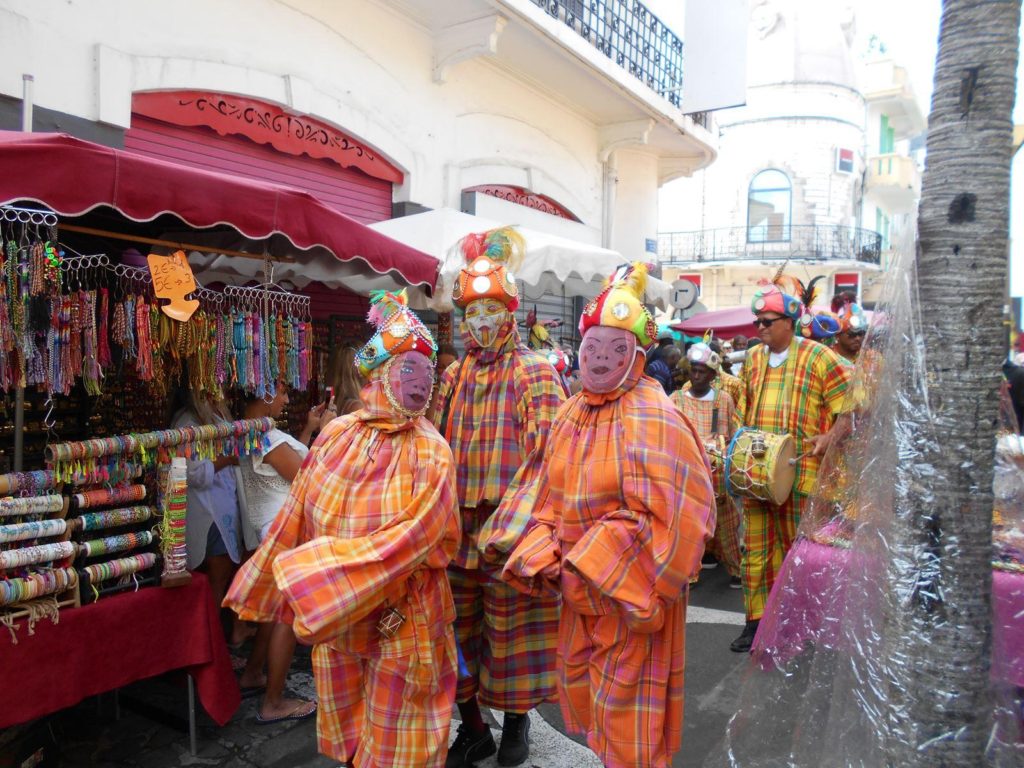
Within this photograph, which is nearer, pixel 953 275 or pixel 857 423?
pixel 953 275

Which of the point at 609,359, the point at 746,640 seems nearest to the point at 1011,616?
the point at 609,359

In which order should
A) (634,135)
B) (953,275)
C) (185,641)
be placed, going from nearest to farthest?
(953,275)
(185,641)
(634,135)

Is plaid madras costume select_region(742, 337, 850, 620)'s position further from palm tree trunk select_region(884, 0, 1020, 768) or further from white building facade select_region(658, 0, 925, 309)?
white building facade select_region(658, 0, 925, 309)

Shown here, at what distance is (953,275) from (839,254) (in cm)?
2220

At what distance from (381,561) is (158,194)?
1839 mm

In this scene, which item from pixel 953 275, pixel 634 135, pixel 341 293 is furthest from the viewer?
pixel 634 135

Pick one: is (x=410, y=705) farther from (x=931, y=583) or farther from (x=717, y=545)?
(x=717, y=545)

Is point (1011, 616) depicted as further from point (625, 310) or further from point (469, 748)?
point (469, 748)

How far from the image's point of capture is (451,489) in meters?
2.76

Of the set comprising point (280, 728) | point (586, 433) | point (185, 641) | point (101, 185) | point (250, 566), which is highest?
point (101, 185)

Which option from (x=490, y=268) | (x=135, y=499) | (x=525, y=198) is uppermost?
(x=525, y=198)

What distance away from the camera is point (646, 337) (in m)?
2.79

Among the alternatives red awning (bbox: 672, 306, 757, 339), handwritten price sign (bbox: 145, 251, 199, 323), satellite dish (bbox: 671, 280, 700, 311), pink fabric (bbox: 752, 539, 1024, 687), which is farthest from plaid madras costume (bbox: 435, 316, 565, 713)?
red awning (bbox: 672, 306, 757, 339)

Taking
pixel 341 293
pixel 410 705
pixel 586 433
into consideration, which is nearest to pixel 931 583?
pixel 586 433
